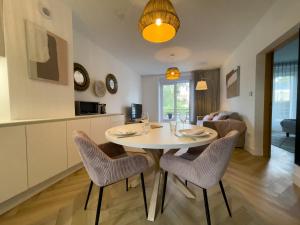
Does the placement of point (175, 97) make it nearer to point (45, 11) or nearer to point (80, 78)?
point (80, 78)

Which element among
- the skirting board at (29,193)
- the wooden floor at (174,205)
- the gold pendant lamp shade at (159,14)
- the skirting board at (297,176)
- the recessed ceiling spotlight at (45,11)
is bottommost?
the wooden floor at (174,205)

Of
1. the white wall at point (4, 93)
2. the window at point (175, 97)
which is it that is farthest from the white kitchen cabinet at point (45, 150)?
the window at point (175, 97)

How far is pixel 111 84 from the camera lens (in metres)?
4.41

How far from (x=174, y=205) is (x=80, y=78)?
281 centimetres

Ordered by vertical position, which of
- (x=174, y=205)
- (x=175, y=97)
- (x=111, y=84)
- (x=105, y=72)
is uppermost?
(x=105, y=72)

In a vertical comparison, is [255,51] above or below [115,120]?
above

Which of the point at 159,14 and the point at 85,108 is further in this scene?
the point at 85,108

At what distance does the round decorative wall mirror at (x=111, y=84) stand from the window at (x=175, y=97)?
279cm

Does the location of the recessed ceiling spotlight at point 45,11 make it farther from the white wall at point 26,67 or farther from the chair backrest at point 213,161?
the chair backrest at point 213,161

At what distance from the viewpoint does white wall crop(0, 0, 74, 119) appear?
1.68 m

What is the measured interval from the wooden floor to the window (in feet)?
15.3

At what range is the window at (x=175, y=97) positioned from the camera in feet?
21.6

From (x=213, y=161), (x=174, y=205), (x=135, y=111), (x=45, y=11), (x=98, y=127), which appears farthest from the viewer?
(x=135, y=111)

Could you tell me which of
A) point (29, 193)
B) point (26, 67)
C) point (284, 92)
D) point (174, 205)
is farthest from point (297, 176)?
point (284, 92)
